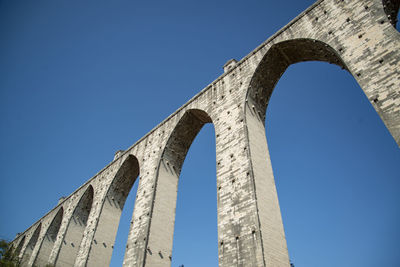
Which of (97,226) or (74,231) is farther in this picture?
(74,231)

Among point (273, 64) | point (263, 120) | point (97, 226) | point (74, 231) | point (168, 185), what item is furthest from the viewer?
point (74, 231)

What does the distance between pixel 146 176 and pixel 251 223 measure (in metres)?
7.25

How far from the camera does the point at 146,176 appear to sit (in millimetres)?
13281

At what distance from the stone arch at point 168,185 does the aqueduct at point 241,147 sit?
0.04 meters

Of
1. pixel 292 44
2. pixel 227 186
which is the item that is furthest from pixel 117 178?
pixel 292 44

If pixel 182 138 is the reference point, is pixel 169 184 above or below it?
below

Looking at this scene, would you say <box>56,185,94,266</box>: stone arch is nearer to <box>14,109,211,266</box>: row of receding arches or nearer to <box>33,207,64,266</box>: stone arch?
<box>14,109,211,266</box>: row of receding arches

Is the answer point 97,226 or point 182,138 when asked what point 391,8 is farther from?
point 97,226

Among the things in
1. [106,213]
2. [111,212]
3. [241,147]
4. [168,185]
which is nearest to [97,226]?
[106,213]

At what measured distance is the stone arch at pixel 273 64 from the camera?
32.1 feet

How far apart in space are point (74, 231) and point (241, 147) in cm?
1413

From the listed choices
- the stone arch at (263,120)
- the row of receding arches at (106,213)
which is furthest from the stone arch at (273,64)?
the row of receding arches at (106,213)

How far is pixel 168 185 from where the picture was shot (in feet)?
42.5

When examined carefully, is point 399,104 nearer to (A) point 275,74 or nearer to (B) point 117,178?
(A) point 275,74
